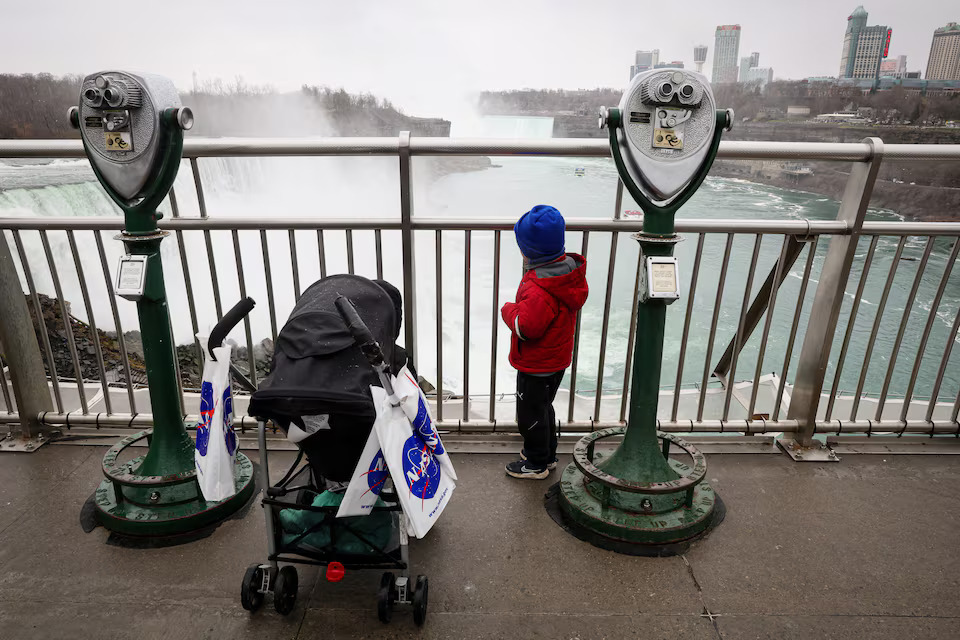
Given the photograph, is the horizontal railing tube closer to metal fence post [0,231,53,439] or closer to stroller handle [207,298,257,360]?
metal fence post [0,231,53,439]

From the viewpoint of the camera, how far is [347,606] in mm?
2357

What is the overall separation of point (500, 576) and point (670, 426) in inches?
59.2

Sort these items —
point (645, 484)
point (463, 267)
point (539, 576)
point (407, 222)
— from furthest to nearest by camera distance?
point (463, 267) < point (407, 222) < point (645, 484) < point (539, 576)

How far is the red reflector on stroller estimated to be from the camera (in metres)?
2.19

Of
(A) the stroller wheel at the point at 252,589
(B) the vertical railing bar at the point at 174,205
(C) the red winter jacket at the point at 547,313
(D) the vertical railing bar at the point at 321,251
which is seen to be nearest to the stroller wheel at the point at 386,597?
(A) the stroller wheel at the point at 252,589

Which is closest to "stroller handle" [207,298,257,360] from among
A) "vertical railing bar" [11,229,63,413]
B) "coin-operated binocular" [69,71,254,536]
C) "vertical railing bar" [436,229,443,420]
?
"coin-operated binocular" [69,71,254,536]

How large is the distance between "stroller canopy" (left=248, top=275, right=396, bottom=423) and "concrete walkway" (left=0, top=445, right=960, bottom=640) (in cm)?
90

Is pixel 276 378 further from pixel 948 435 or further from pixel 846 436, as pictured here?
→ pixel 948 435

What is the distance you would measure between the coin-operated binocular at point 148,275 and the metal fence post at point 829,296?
3.07 m

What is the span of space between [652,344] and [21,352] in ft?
11.4

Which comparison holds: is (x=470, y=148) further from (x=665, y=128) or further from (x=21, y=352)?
(x=21, y=352)

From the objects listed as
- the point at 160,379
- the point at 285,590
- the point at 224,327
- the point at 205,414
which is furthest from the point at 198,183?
the point at 285,590

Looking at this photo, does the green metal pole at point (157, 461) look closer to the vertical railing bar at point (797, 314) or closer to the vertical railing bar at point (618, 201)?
the vertical railing bar at point (618, 201)

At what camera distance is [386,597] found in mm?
2199
